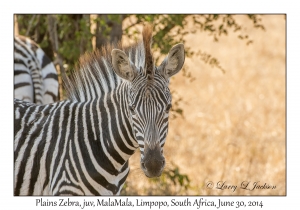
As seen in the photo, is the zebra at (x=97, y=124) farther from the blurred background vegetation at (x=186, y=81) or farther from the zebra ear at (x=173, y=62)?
the blurred background vegetation at (x=186, y=81)

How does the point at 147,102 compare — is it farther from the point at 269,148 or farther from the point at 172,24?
the point at 269,148

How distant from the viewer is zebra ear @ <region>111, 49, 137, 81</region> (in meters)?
5.81

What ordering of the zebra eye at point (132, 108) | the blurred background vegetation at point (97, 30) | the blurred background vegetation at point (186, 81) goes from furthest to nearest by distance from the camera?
the blurred background vegetation at point (186, 81), the blurred background vegetation at point (97, 30), the zebra eye at point (132, 108)

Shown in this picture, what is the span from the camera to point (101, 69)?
6.41 meters

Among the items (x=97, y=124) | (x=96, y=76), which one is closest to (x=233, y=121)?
(x=96, y=76)

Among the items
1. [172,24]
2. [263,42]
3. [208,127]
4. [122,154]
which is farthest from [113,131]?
[263,42]

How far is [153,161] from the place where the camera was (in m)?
5.48

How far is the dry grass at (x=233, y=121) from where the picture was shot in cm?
1052

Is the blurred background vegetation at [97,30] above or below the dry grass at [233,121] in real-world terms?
above

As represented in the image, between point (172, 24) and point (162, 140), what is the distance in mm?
3962

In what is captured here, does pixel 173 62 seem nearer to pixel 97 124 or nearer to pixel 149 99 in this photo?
pixel 149 99

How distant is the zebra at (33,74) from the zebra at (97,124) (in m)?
2.67

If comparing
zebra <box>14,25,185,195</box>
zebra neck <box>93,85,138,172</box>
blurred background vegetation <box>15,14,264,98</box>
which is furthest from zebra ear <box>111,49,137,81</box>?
blurred background vegetation <box>15,14,264,98</box>

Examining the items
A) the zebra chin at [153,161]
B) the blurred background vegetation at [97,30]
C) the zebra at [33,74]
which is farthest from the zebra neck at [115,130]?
the zebra at [33,74]
